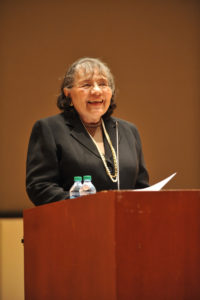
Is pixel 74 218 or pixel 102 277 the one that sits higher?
pixel 74 218

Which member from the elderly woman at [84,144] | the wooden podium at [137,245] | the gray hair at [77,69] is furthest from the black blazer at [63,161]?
the wooden podium at [137,245]

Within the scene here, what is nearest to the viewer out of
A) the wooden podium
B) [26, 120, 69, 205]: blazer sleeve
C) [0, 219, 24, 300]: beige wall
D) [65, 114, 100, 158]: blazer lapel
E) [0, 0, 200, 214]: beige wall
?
the wooden podium

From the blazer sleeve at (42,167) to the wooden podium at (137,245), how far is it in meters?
0.62

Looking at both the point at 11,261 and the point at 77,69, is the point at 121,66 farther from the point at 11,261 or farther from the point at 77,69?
the point at 11,261

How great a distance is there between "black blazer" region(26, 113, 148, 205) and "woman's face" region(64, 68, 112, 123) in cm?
8

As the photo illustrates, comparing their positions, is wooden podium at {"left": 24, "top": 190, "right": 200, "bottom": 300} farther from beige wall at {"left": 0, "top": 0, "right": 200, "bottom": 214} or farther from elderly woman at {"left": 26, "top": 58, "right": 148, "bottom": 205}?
beige wall at {"left": 0, "top": 0, "right": 200, "bottom": 214}

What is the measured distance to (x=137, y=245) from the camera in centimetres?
164

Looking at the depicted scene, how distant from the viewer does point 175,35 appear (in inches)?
173

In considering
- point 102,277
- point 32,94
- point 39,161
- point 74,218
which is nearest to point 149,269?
point 102,277

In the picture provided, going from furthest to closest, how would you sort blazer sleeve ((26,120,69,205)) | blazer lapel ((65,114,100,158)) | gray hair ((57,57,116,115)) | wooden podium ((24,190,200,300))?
gray hair ((57,57,116,115))
blazer lapel ((65,114,100,158))
blazer sleeve ((26,120,69,205))
wooden podium ((24,190,200,300))

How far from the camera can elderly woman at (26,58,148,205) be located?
8.39 feet

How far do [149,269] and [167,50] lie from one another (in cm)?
304

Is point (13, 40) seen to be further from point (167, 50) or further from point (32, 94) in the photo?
point (167, 50)

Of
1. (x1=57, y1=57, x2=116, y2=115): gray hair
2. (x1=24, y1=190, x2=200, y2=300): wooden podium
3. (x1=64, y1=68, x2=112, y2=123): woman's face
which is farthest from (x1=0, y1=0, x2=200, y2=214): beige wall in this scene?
(x1=24, y1=190, x2=200, y2=300): wooden podium
